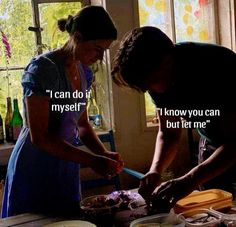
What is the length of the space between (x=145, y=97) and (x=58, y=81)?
1193 millimetres

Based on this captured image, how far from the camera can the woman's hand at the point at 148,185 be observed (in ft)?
4.30

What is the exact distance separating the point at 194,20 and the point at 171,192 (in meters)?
1.79

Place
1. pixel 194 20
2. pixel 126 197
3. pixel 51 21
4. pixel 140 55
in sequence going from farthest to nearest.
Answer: pixel 194 20, pixel 51 21, pixel 126 197, pixel 140 55

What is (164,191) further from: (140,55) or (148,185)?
(140,55)

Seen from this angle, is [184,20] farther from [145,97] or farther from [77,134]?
[77,134]

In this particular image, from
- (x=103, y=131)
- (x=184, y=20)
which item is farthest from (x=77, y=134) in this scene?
(x=184, y=20)

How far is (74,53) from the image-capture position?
56.8 inches

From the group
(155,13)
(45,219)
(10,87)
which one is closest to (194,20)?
(155,13)

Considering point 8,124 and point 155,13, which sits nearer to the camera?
point 8,124

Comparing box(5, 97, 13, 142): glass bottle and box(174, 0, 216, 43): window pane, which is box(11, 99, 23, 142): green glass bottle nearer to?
box(5, 97, 13, 142): glass bottle

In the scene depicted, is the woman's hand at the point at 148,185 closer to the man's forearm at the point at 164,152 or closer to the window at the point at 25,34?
the man's forearm at the point at 164,152

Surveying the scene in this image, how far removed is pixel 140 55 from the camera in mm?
1058

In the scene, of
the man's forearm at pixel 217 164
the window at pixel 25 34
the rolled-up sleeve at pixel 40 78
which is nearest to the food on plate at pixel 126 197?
the man's forearm at pixel 217 164

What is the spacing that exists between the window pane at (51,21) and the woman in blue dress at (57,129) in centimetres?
97
